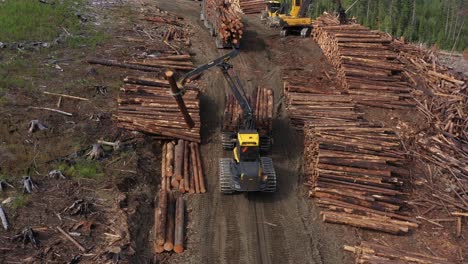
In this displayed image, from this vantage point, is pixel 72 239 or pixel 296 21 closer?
pixel 72 239

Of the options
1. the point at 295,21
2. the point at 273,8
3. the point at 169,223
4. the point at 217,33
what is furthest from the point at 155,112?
the point at 273,8

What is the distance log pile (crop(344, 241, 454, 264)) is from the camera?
1623cm

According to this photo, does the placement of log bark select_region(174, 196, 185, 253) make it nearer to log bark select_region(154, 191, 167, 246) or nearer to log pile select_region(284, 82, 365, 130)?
log bark select_region(154, 191, 167, 246)

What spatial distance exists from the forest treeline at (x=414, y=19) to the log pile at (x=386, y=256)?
85.6 m

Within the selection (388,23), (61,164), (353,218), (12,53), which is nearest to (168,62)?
(12,53)

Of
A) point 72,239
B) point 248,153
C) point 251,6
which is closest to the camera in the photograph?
point 72,239

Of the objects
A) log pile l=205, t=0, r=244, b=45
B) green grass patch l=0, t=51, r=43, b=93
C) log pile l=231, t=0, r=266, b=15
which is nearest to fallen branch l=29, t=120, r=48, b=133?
green grass patch l=0, t=51, r=43, b=93

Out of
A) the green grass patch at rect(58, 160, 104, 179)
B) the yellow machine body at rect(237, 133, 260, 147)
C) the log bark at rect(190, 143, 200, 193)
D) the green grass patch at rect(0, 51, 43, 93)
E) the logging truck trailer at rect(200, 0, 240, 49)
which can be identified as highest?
the logging truck trailer at rect(200, 0, 240, 49)

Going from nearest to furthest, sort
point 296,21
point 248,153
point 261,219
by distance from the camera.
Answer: point 261,219 < point 248,153 < point 296,21

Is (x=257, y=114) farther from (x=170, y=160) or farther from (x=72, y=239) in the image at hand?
(x=72, y=239)

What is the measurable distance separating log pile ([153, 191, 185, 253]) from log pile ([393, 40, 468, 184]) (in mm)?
12860

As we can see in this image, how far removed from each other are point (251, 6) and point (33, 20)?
70.8ft

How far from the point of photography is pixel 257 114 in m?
23.6

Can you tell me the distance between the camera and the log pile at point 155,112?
22016 millimetres
